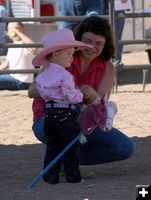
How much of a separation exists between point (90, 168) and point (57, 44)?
1298mm

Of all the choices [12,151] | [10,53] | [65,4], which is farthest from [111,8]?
[12,151]

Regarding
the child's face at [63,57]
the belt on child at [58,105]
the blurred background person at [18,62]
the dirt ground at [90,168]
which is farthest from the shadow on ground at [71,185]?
the blurred background person at [18,62]

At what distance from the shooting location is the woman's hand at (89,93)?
19.4 feet

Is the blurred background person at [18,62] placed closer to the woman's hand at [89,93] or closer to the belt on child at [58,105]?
the woman's hand at [89,93]

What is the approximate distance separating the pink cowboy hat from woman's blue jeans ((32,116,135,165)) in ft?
1.73

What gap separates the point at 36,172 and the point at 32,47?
13.3ft

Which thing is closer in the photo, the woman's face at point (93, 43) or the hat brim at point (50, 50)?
the hat brim at point (50, 50)

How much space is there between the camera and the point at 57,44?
5.80 metres

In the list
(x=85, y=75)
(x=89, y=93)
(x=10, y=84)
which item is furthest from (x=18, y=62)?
(x=89, y=93)

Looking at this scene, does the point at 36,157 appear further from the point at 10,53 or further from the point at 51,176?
the point at 10,53

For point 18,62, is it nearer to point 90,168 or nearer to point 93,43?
point 90,168

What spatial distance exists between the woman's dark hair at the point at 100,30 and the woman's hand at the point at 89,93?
0.40m

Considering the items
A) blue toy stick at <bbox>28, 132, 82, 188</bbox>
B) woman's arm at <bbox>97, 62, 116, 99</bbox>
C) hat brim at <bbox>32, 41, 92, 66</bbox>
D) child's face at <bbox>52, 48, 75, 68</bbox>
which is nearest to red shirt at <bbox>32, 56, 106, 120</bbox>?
woman's arm at <bbox>97, 62, 116, 99</bbox>

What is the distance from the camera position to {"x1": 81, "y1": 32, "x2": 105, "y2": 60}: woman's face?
614 cm
